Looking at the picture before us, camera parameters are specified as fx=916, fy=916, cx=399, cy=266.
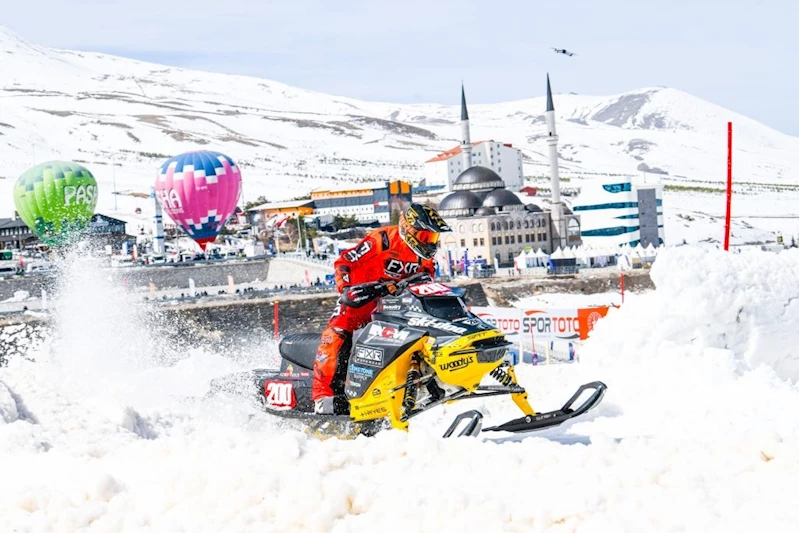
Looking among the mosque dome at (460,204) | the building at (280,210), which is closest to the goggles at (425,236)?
the mosque dome at (460,204)

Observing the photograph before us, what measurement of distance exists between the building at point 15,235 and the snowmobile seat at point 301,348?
74.5m

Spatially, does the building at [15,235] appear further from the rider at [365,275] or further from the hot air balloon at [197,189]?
the rider at [365,275]

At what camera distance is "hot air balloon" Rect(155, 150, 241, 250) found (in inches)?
2237

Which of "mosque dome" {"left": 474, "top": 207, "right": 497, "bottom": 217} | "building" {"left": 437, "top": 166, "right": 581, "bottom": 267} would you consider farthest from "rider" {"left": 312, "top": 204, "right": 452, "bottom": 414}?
"mosque dome" {"left": 474, "top": 207, "right": 497, "bottom": 217}

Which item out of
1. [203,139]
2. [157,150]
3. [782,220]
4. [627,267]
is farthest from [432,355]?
[203,139]

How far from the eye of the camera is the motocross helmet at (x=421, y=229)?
31.4 feet

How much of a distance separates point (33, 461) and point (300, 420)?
406cm

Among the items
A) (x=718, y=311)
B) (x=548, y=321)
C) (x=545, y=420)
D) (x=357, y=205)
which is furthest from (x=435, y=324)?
(x=357, y=205)

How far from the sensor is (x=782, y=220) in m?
119

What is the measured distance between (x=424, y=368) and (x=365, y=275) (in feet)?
4.65

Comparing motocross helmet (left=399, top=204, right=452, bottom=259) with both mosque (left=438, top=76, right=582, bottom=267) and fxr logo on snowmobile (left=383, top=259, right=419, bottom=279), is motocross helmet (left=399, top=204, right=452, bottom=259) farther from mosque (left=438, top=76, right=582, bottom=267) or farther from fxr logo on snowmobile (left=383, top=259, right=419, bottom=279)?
mosque (left=438, top=76, right=582, bottom=267)

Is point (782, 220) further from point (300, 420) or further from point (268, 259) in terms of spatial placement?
point (300, 420)

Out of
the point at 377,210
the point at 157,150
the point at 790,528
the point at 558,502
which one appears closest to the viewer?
the point at 790,528

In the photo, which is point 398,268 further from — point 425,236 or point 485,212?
point 485,212
